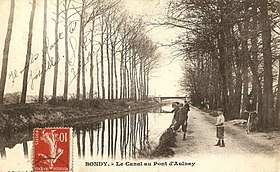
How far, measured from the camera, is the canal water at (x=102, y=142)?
2.92 m

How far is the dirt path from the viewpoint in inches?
109

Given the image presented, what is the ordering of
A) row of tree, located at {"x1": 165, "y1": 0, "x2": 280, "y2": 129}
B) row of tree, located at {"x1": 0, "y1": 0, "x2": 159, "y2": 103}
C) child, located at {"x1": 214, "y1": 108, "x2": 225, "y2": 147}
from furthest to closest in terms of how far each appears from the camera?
row of tree, located at {"x1": 0, "y1": 0, "x2": 159, "y2": 103} < row of tree, located at {"x1": 165, "y1": 0, "x2": 280, "y2": 129} < child, located at {"x1": 214, "y1": 108, "x2": 225, "y2": 147}

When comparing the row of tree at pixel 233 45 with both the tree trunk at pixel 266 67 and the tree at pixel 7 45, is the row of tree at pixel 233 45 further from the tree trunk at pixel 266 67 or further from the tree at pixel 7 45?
the tree at pixel 7 45

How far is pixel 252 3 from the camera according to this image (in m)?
2.95

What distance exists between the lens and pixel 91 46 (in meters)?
3.91

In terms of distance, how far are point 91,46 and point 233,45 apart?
1399 mm

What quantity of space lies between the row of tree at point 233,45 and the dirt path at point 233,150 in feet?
0.63

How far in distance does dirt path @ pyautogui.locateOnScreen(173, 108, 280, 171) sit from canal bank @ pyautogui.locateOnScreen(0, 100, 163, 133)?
618mm

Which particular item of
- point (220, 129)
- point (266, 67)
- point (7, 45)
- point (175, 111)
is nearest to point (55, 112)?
point (7, 45)

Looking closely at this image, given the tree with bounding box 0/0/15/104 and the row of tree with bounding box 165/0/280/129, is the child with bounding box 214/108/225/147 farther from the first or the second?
the tree with bounding box 0/0/15/104

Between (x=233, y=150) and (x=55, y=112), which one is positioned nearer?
(x=233, y=150)

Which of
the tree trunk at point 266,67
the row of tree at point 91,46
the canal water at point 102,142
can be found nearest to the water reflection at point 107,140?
the canal water at point 102,142

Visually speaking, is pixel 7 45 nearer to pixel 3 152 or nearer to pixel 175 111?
pixel 3 152

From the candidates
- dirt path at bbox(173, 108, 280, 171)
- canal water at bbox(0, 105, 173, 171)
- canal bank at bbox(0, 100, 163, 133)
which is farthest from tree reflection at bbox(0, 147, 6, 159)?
dirt path at bbox(173, 108, 280, 171)
